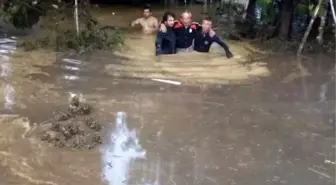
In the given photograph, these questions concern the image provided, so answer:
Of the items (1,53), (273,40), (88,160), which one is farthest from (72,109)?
(273,40)

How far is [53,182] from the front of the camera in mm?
3572

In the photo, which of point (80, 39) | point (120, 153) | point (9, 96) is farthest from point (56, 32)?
point (120, 153)

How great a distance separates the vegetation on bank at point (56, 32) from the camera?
668 cm

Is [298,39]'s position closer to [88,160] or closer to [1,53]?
[1,53]

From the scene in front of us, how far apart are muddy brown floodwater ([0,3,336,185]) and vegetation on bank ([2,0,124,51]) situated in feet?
0.81

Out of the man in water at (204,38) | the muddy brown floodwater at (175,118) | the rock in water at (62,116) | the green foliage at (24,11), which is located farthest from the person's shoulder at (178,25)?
the rock in water at (62,116)

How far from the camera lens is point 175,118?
468cm

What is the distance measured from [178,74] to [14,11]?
7.18 ft

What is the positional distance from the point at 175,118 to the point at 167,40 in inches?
86.8

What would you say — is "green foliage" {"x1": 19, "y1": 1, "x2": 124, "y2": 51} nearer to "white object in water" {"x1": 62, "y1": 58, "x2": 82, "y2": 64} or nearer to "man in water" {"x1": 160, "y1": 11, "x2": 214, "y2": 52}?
"white object in water" {"x1": 62, "y1": 58, "x2": 82, "y2": 64}

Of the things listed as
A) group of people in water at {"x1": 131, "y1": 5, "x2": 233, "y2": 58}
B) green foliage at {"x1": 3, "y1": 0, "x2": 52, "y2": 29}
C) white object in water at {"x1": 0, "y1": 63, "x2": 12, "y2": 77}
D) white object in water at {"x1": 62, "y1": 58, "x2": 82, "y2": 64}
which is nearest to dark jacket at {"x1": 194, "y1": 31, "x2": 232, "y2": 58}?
group of people in water at {"x1": 131, "y1": 5, "x2": 233, "y2": 58}

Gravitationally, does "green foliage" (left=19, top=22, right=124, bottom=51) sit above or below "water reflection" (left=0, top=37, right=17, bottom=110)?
above

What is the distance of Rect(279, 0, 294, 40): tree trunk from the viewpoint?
7328 millimetres

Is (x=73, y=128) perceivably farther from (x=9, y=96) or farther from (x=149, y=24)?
(x=149, y=24)
